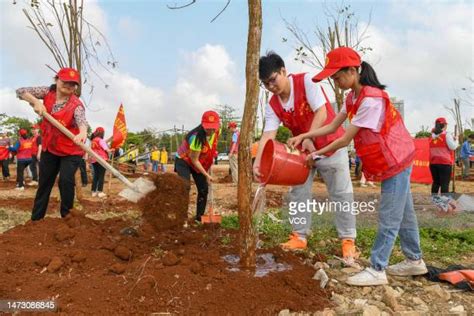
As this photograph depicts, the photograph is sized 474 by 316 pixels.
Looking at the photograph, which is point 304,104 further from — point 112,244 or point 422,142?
point 422,142

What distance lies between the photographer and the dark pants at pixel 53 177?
4348 mm

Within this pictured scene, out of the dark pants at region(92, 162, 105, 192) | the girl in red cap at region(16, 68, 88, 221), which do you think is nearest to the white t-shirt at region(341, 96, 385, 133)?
the girl in red cap at region(16, 68, 88, 221)

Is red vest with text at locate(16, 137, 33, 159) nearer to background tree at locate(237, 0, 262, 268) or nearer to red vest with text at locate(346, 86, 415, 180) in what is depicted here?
background tree at locate(237, 0, 262, 268)

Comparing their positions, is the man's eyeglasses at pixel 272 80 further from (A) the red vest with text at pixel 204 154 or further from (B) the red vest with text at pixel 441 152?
(B) the red vest with text at pixel 441 152

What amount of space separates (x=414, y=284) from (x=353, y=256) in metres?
0.55

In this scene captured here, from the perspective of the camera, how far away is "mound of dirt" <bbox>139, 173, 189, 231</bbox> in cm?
414

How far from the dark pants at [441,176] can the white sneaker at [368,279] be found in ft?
17.4

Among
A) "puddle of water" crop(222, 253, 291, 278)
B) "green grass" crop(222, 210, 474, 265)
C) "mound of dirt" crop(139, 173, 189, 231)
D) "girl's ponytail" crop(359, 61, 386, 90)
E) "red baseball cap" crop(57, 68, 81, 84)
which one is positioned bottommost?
"green grass" crop(222, 210, 474, 265)

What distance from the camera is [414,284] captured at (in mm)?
3170

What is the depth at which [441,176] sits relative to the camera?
7.67 m

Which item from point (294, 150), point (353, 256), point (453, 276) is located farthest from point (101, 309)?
point (453, 276)

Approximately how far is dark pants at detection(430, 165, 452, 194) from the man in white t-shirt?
4.65 metres

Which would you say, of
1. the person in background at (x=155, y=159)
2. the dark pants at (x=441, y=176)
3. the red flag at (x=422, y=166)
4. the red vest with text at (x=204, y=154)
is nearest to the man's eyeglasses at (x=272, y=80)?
the red vest with text at (x=204, y=154)

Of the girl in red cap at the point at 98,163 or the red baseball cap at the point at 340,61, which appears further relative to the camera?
the girl in red cap at the point at 98,163
